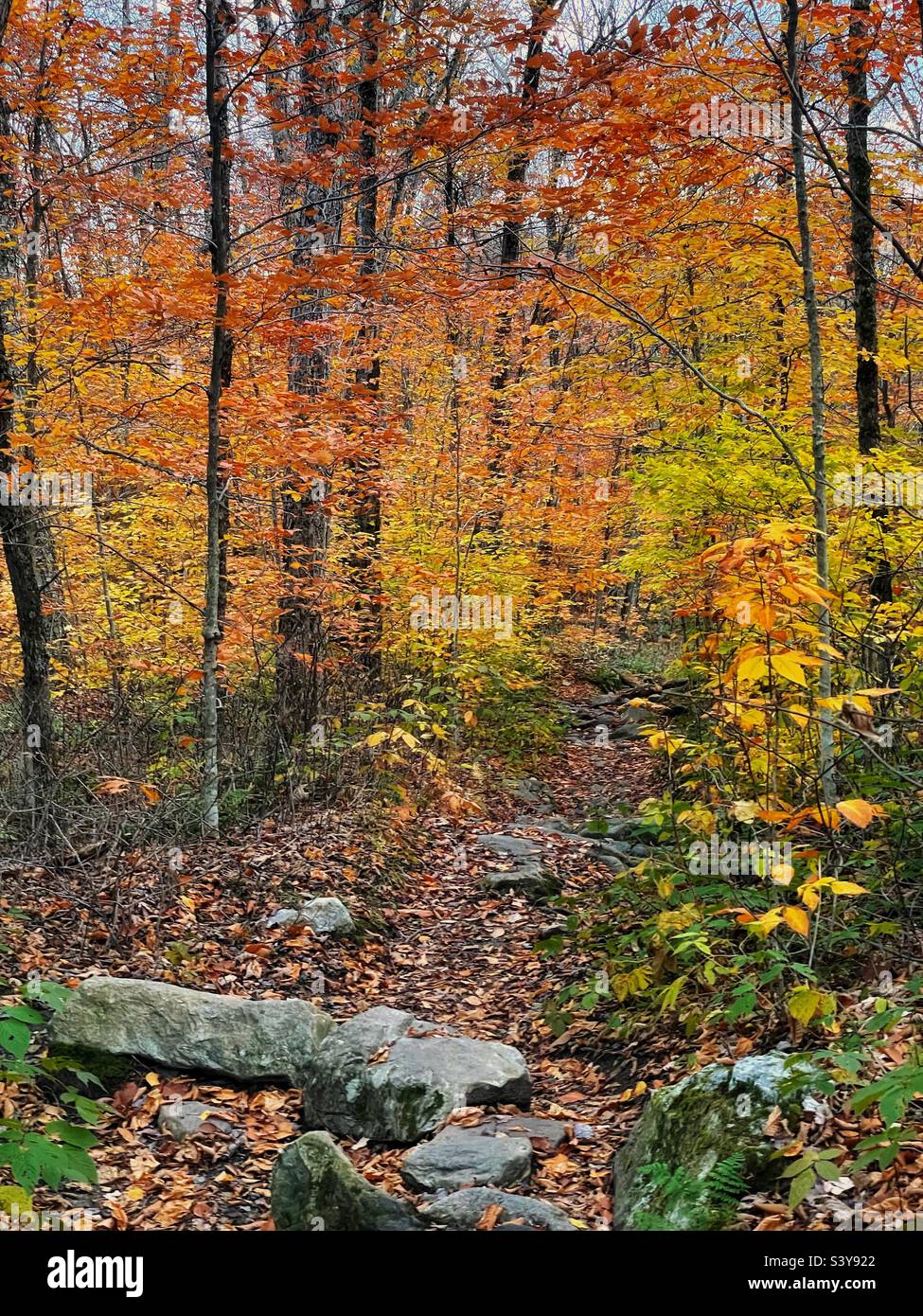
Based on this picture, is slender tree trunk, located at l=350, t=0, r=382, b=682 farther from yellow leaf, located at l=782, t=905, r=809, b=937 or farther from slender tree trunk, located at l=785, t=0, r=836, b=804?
yellow leaf, located at l=782, t=905, r=809, b=937

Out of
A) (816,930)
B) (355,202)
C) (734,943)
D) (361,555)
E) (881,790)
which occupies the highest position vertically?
(355,202)

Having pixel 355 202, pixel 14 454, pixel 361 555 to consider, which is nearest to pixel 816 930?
pixel 14 454

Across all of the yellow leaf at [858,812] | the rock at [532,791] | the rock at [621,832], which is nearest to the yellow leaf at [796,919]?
the yellow leaf at [858,812]

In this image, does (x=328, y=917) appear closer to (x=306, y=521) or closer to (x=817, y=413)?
(x=817, y=413)

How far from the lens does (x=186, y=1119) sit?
13.8ft

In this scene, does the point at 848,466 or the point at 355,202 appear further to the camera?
the point at 355,202

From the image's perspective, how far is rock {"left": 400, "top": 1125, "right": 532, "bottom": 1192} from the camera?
3.58 metres

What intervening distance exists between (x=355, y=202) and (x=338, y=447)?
17.8 ft

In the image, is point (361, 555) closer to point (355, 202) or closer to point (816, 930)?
point (355, 202)

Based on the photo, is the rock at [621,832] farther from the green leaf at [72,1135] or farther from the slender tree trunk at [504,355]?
the green leaf at [72,1135]

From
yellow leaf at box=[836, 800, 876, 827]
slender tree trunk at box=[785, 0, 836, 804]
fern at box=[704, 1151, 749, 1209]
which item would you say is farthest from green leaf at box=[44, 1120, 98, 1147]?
slender tree trunk at box=[785, 0, 836, 804]

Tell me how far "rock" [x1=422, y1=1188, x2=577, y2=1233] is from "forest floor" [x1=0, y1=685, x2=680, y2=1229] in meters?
0.26

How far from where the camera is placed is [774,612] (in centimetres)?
346
